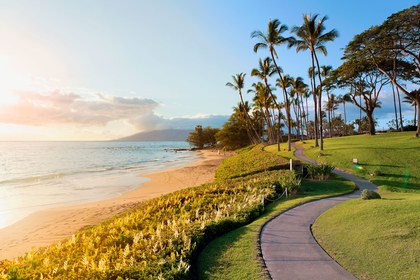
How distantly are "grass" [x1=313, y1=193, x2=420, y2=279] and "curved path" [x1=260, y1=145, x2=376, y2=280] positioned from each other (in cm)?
31

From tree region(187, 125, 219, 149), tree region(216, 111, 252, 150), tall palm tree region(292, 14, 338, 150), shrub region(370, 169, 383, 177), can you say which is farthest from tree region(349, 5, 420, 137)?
tree region(187, 125, 219, 149)

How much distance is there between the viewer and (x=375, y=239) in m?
7.70

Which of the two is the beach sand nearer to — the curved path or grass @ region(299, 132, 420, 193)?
the curved path

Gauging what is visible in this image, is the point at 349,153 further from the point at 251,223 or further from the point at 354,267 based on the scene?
the point at 354,267

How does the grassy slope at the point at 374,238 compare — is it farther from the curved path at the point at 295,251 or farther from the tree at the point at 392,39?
the tree at the point at 392,39

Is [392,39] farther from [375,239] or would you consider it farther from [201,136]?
[201,136]

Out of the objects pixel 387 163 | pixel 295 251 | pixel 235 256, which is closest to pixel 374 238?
pixel 295 251

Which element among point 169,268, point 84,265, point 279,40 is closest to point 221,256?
point 169,268

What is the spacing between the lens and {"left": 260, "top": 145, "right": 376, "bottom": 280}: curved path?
6250 mm

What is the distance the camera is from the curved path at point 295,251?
6.25 meters

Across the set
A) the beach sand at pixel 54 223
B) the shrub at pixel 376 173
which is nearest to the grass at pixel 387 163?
the shrub at pixel 376 173

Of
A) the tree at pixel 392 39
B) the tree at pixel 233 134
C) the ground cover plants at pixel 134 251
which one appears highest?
the tree at pixel 392 39

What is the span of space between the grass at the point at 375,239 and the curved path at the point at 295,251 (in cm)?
31

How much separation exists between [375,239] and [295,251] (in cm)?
231
